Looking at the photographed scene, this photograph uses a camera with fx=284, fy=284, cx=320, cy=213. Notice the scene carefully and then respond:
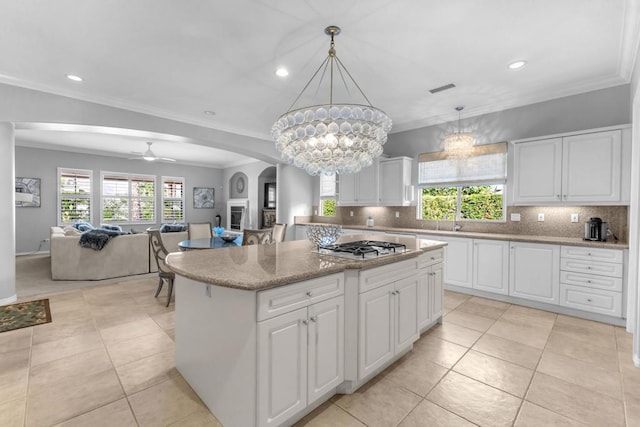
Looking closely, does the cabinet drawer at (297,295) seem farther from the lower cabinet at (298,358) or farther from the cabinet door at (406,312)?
the cabinet door at (406,312)

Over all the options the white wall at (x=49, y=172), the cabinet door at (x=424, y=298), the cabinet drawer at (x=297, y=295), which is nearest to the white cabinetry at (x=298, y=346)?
the cabinet drawer at (x=297, y=295)

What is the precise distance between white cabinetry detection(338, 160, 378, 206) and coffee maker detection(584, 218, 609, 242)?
2.98 meters

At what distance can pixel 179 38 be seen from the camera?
2611 millimetres

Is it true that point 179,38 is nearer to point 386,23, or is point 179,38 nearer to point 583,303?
point 386,23

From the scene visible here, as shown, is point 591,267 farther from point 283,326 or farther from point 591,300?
point 283,326

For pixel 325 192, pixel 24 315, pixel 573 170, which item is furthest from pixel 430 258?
pixel 24 315

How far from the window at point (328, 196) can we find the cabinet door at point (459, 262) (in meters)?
3.09

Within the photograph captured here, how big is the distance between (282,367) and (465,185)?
14.1 feet

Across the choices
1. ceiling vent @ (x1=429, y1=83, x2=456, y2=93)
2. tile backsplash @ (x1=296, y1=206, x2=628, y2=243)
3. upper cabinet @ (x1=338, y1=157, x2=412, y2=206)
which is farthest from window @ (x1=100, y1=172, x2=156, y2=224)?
ceiling vent @ (x1=429, y1=83, x2=456, y2=93)

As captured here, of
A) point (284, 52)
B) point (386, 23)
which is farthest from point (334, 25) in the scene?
point (284, 52)

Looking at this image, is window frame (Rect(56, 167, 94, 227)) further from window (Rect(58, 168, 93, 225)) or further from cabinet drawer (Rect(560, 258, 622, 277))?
cabinet drawer (Rect(560, 258, 622, 277))

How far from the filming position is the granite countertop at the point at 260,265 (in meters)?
1.50

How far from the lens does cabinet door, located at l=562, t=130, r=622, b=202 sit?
3.21 metres

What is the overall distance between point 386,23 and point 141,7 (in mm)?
1951
